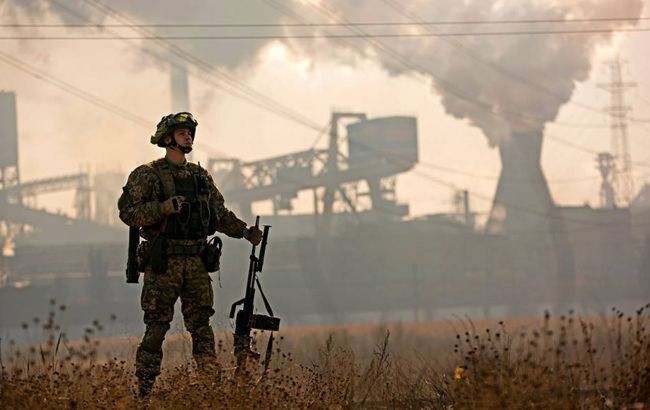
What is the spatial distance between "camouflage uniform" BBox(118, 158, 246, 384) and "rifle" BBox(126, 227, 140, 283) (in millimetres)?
71

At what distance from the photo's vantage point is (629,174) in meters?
132

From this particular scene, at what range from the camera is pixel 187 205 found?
7.65 m

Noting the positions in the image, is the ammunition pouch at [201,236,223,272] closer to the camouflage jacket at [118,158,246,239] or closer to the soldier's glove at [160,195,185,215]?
the camouflage jacket at [118,158,246,239]

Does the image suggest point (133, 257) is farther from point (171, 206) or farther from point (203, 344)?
point (203, 344)

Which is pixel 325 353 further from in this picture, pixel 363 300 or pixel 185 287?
pixel 363 300

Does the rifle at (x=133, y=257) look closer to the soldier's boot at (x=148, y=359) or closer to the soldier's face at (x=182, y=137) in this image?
the soldier's boot at (x=148, y=359)

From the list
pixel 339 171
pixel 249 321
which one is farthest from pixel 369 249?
pixel 249 321

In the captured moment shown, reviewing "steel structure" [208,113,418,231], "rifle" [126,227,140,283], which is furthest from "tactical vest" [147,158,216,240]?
"steel structure" [208,113,418,231]

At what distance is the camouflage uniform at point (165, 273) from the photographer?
24.5 feet

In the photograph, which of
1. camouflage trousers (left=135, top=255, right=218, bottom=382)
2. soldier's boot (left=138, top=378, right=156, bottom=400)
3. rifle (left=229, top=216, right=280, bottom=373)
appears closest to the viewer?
soldier's boot (left=138, top=378, right=156, bottom=400)

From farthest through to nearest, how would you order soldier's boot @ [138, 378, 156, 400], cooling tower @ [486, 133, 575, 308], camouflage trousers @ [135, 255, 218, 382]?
1. cooling tower @ [486, 133, 575, 308]
2. camouflage trousers @ [135, 255, 218, 382]
3. soldier's boot @ [138, 378, 156, 400]

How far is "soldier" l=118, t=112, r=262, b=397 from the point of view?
24.5ft

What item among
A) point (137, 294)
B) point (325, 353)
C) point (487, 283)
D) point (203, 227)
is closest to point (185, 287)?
point (203, 227)

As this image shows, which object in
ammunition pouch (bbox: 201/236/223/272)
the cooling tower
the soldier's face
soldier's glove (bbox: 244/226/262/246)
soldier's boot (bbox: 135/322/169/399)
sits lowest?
soldier's boot (bbox: 135/322/169/399)
